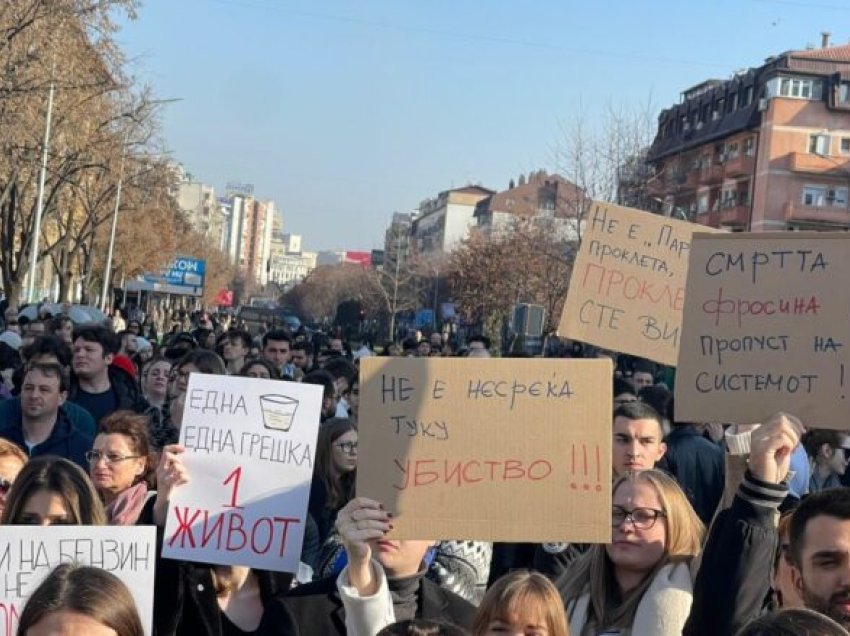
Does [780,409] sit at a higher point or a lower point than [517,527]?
higher

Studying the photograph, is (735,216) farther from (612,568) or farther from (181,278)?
(612,568)

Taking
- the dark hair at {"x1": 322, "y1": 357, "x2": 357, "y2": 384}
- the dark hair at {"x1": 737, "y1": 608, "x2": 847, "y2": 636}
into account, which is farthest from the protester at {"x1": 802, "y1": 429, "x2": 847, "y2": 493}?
the dark hair at {"x1": 737, "y1": 608, "x2": 847, "y2": 636}

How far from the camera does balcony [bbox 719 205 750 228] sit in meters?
61.6

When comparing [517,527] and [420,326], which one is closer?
[517,527]

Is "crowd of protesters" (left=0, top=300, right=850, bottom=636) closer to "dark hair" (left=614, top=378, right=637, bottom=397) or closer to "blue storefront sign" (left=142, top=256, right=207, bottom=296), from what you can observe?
"dark hair" (left=614, top=378, right=637, bottom=397)

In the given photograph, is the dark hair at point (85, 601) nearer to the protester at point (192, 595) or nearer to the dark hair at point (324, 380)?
the protester at point (192, 595)

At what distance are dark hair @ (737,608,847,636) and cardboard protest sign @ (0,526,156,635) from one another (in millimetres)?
1811

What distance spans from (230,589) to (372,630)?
984mm

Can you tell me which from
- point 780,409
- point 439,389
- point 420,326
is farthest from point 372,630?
point 420,326

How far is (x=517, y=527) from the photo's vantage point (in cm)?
342

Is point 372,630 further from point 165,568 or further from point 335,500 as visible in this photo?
point 335,500

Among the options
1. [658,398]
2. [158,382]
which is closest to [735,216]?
[158,382]

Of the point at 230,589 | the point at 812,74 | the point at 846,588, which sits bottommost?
the point at 230,589

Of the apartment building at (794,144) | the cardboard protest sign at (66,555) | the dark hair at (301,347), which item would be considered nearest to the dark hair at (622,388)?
the cardboard protest sign at (66,555)
